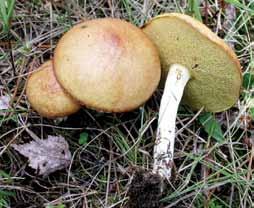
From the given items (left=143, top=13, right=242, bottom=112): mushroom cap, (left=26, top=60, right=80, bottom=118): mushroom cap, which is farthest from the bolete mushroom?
(left=26, top=60, right=80, bottom=118): mushroom cap

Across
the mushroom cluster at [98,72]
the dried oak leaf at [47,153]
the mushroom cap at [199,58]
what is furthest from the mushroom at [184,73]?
the dried oak leaf at [47,153]

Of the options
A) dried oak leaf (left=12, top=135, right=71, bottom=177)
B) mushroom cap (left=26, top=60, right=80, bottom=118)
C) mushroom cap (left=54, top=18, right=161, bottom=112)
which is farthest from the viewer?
dried oak leaf (left=12, top=135, right=71, bottom=177)

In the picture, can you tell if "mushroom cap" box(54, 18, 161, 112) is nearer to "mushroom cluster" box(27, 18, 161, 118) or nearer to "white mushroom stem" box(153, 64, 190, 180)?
"mushroom cluster" box(27, 18, 161, 118)

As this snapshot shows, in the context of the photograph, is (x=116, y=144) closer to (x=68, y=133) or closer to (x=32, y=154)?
(x=68, y=133)

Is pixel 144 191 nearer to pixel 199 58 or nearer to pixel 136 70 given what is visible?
pixel 136 70

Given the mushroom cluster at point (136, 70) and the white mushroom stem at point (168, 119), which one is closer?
the mushroom cluster at point (136, 70)

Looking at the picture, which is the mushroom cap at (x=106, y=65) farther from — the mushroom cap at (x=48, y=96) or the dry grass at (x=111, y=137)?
the dry grass at (x=111, y=137)
